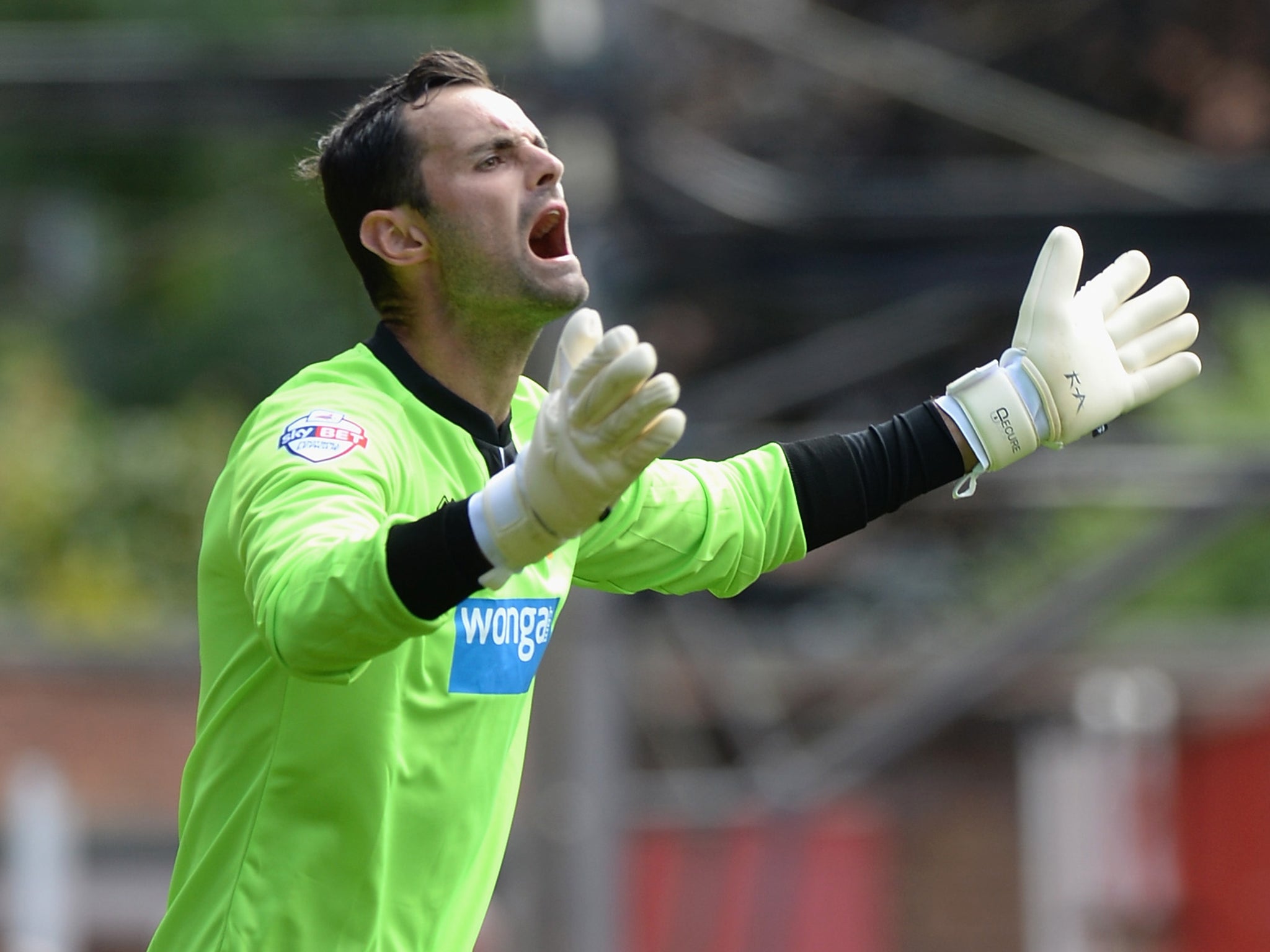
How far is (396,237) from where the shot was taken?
131 inches

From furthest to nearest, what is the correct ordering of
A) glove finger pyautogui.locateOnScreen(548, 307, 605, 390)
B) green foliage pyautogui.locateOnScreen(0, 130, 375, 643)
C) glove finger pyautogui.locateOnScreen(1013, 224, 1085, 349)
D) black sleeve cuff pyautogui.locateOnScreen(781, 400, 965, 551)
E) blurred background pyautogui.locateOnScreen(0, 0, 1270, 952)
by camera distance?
green foliage pyautogui.locateOnScreen(0, 130, 375, 643)
blurred background pyautogui.locateOnScreen(0, 0, 1270, 952)
black sleeve cuff pyautogui.locateOnScreen(781, 400, 965, 551)
glove finger pyautogui.locateOnScreen(1013, 224, 1085, 349)
glove finger pyautogui.locateOnScreen(548, 307, 605, 390)

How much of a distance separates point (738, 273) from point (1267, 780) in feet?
11.8

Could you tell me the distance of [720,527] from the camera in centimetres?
352

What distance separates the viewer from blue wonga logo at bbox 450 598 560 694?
3.08m

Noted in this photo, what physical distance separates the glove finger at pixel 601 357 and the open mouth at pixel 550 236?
0.78 meters

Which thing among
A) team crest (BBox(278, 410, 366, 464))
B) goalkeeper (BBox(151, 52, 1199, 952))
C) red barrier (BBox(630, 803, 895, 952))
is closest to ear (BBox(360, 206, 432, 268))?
goalkeeper (BBox(151, 52, 1199, 952))

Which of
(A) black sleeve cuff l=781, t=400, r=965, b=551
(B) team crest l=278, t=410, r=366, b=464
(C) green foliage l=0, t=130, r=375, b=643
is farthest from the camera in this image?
(C) green foliage l=0, t=130, r=375, b=643

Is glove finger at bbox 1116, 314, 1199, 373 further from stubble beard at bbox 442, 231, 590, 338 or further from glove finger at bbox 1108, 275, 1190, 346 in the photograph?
stubble beard at bbox 442, 231, 590, 338

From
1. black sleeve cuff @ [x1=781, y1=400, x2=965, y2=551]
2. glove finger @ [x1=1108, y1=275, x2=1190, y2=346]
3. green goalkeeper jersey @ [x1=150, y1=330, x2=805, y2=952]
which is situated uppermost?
glove finger @ [x1=1108, y1=275, x2=1190, y2=346]

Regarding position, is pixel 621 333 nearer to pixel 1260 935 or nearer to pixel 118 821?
pixel 1260 935

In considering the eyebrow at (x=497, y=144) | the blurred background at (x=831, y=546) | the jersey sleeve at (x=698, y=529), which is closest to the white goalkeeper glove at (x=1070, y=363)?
the jersey sleeve at (x=698, y=529)

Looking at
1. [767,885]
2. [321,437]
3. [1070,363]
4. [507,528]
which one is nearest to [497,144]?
[321,437]

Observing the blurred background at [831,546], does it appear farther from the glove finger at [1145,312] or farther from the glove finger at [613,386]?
the glove finger at [613,386]

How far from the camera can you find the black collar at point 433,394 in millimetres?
3223
